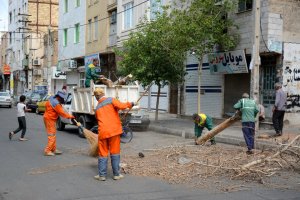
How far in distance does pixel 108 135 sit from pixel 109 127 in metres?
0.15

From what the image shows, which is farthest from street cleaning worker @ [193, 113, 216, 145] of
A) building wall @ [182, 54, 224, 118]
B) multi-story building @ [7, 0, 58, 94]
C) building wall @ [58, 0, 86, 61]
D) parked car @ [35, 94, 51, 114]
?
multi-story building @ [7, 0, 58, 94]

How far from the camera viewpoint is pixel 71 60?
128 feet

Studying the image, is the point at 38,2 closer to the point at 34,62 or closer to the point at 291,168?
the point at 34,62

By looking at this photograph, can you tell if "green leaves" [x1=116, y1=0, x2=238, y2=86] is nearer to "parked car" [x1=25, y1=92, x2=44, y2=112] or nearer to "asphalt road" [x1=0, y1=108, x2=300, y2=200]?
"asphalt road" [x1=0, y1=108, x2=300, y2=200]

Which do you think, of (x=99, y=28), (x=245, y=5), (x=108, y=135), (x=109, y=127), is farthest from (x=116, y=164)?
(x=99, y=28)

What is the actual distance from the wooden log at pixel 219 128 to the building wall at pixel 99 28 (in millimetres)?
21355

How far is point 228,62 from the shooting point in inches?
769

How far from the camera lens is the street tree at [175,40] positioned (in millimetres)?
17938

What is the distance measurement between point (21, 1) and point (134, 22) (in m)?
36.4

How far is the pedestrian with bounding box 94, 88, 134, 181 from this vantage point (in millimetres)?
8109

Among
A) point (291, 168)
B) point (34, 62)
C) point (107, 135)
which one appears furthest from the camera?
point (34, 62)

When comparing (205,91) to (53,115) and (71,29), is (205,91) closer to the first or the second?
(53,115)

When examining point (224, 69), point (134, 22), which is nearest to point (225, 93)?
point (224, 69)

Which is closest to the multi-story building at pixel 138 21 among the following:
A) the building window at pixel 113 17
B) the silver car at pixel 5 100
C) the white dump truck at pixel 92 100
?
the building window at pixel 113 17
